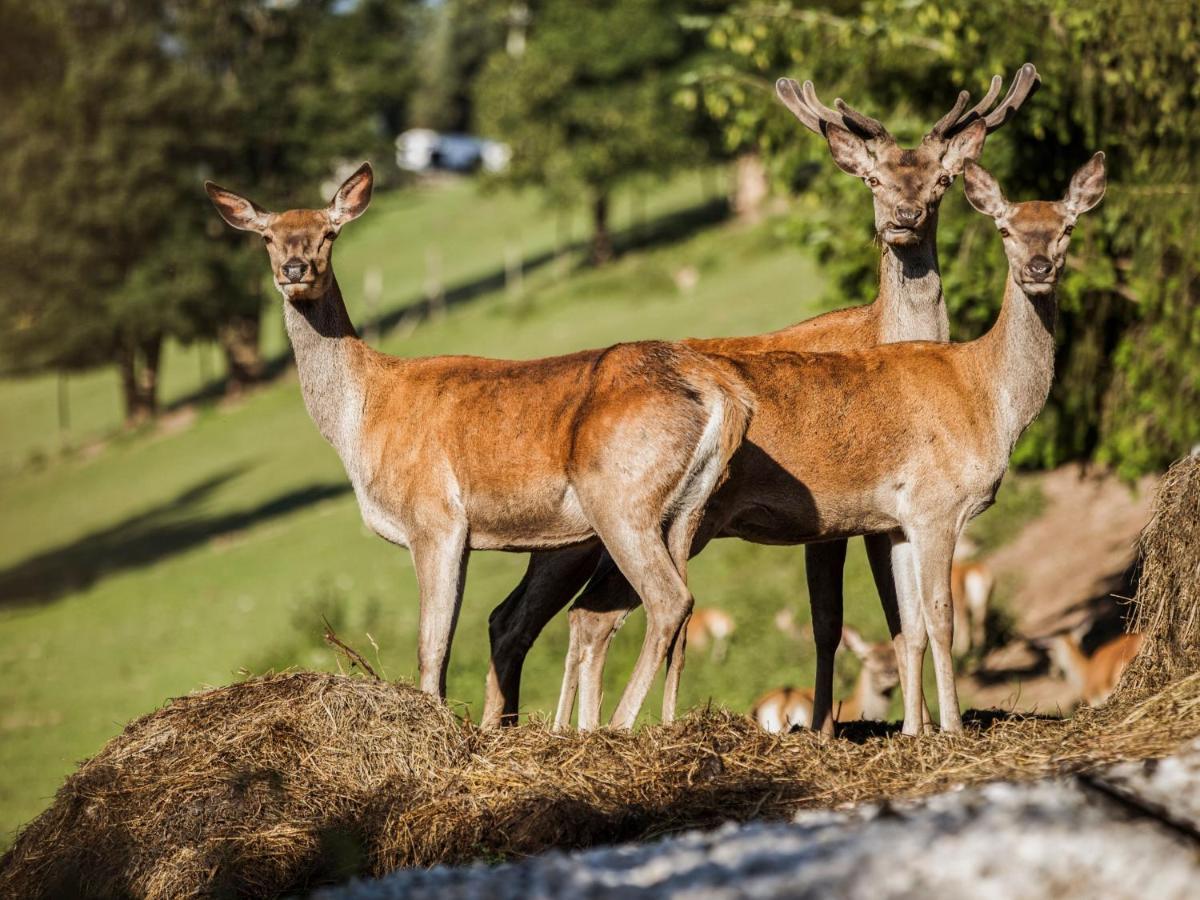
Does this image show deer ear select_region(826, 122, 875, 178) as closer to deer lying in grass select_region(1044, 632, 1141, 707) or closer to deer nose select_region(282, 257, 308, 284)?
deer nose select_region(282, 257, 308, 284)

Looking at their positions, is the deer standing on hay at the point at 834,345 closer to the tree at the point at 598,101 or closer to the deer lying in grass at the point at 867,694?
the deer lying in grass at the point at 867,694

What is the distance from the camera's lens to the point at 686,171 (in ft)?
180

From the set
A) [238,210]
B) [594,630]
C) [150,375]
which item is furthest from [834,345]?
[150,375]

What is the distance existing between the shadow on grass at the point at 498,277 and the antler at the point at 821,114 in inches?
1699

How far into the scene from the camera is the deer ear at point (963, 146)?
10.4 meters

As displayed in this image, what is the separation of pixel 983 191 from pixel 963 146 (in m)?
1.03

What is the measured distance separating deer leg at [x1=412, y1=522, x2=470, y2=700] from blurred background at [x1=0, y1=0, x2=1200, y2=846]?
766 millimetres

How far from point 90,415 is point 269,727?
171ft

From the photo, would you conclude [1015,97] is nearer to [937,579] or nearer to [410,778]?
[937,579]

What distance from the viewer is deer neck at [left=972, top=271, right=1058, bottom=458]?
928cm

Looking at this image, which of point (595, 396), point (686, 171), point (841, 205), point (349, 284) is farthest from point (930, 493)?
point (349, 284)

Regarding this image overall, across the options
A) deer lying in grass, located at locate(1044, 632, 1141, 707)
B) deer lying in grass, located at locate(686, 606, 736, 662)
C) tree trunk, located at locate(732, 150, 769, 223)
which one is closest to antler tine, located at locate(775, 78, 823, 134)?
deer lying in grass, located at locate(1044, 632, 1141, 707)

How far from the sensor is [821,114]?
11.2m

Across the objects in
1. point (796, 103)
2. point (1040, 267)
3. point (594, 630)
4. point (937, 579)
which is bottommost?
point (594, 630)
